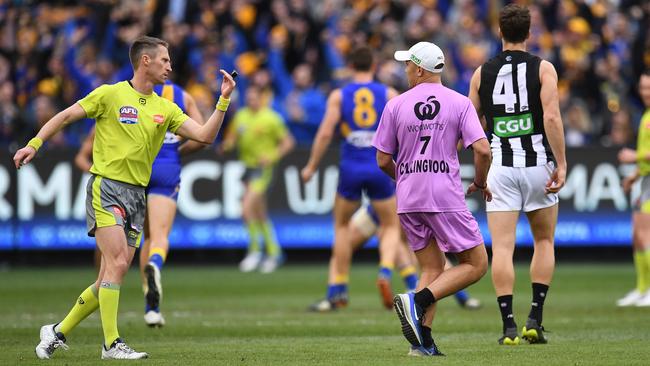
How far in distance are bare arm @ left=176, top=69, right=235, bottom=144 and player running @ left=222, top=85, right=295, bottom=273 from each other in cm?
1151

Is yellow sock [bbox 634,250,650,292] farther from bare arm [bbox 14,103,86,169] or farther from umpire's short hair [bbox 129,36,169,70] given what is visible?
bare arm [bbox 14,103,86,169]

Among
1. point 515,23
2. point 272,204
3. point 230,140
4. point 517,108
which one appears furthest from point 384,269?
point 230,140

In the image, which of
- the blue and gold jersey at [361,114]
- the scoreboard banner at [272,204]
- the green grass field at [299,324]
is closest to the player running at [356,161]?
the blue and gold jersey at [361,114]

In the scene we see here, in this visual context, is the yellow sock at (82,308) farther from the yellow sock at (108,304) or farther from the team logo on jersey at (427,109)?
the team logo on jersey at (427,109)

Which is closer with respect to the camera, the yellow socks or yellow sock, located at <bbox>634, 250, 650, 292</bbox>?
yellow sock, located at <bbox>634, 250, 650, 292</bbox>

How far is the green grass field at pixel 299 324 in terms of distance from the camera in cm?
941

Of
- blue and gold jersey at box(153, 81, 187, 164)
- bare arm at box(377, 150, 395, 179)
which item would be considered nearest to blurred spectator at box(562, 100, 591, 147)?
blue and gold jersey at box(153, 81, 187, 164)

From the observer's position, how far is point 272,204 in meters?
22.2

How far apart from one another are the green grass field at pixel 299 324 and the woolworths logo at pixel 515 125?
178cm

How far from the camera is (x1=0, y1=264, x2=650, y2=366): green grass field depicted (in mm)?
9406

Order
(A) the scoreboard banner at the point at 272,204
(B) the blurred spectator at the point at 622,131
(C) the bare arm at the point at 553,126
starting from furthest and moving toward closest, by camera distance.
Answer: (B) the blurred spectator at the point at 622,131
(A) the scoreboard banner at the point at 272,204
(C) the bare arm at the point at 553,126

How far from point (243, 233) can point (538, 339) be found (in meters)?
12.4

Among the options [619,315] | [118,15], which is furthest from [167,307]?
[118,15]

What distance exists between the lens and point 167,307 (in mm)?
14938
